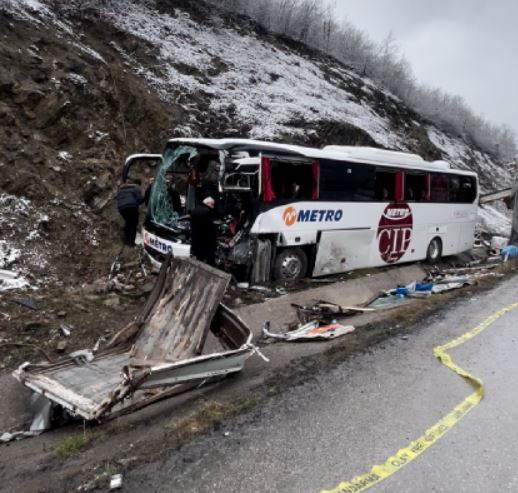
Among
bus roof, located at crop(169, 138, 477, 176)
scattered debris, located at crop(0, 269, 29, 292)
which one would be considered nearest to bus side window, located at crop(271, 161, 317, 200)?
bus roof, located at crop(169, 138, 477, 176)

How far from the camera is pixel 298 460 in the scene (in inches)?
150

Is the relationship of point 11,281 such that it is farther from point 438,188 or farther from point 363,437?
point 438,188

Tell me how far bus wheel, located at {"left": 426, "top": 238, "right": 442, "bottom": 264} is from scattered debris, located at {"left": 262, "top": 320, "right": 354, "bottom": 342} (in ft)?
25.0

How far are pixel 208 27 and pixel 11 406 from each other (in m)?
23.1

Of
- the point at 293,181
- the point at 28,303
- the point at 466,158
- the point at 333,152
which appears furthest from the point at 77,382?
the point at 466,158

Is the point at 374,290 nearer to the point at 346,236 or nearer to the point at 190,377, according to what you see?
the point at 346,236

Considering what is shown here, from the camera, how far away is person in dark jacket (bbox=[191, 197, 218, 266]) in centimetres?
817

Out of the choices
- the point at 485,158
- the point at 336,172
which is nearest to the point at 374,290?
the point at 336,172

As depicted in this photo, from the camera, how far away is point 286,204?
9.30 meters

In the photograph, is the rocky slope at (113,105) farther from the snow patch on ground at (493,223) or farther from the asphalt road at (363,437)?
the asphalt road at (363,437)

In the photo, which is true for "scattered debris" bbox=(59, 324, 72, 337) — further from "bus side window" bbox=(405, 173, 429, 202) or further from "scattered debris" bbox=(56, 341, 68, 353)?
"bus side window" bbox=(405, 173, 429, 202)

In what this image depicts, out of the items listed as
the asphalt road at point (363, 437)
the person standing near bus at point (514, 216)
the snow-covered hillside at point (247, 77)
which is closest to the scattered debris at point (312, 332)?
the asphalt road at point (363, 437)

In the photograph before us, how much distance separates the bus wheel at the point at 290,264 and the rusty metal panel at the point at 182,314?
318 cm

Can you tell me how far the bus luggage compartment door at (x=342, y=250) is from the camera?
10.3 metres
